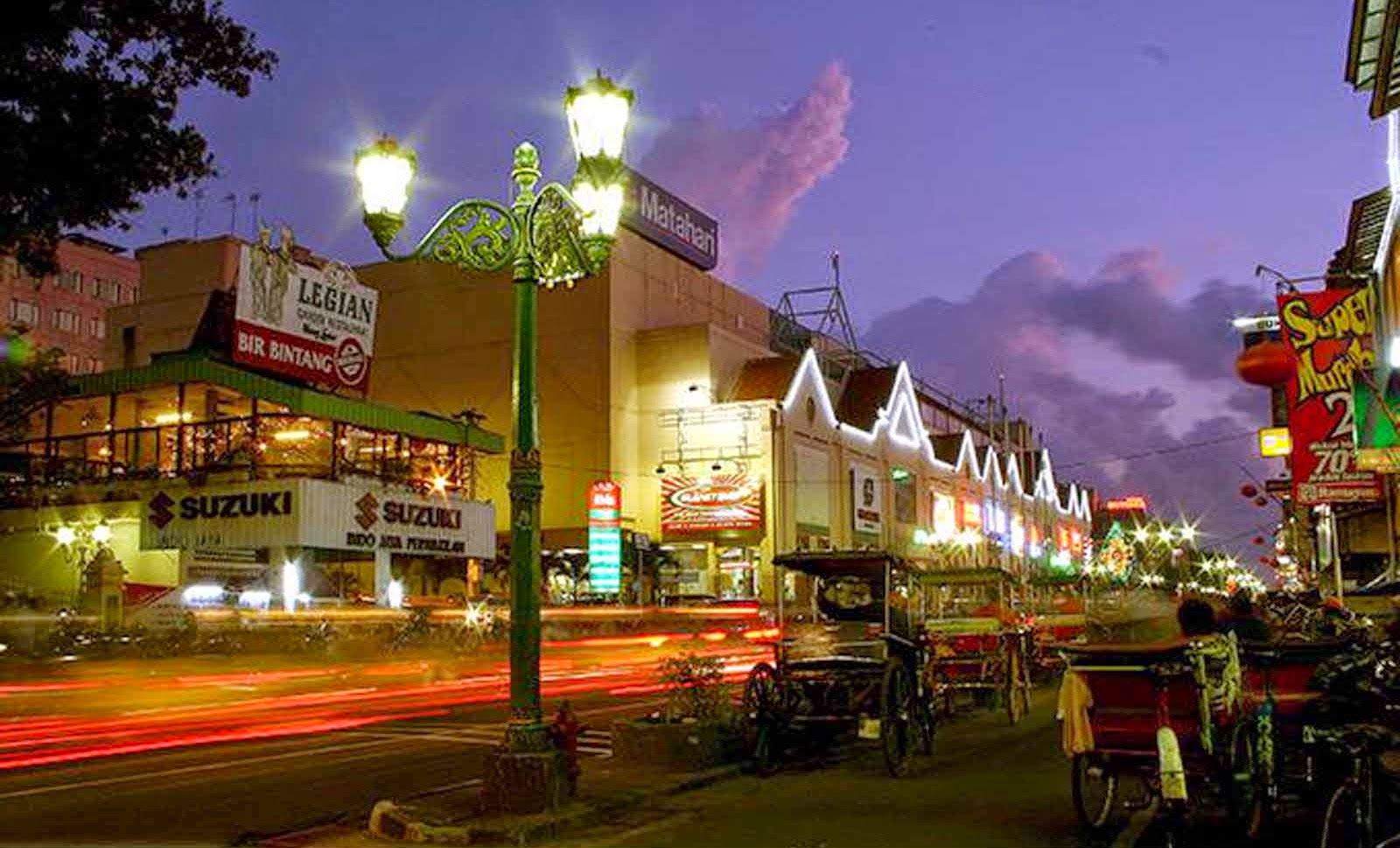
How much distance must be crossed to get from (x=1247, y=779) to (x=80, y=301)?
10236 centimetres

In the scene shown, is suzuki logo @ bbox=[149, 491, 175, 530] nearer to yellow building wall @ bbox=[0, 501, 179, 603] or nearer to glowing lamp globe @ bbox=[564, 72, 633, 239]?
yellow building wall @ bbox=[0, 501, 179, 603]

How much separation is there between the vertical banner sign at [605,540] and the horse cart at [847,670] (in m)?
33.5

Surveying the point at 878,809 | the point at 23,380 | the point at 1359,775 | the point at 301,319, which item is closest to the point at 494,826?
the point at 878,809

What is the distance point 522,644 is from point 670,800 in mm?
2358

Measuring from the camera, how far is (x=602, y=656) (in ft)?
118

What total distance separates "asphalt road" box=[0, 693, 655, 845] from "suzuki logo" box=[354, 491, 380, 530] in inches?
771

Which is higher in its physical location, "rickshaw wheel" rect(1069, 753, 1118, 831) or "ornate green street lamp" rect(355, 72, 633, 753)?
"ornate green street lamp" rect(355, 72, 633, 753)

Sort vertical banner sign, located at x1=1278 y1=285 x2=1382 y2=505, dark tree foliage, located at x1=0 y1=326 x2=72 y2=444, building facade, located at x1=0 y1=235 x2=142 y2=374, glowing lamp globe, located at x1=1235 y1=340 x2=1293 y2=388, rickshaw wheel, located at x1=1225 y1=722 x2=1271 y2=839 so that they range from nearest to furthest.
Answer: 1. rickshaw wheel, located at x1=1225 y1=722 x2=1271 y2=839
2. vertical banner sign, located at x1=1278 y1=285 x2=1382 y2=505
3. glowing lamp globe, located at x1=1235 y1=340 x2=1293 y2=388
4. dark tree foliage, located at x1=0 y1=326 x2=72 y2=444
5. building facade, located at x1=0 y1=235 x2=142 y2=374

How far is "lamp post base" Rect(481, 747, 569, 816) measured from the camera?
10.8 metres

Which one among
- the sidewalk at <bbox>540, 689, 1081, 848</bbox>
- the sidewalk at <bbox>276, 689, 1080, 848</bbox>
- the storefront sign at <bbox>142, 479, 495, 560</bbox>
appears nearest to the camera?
the sidewalk at <bbox>540, 689, 1081, 848</bbox>

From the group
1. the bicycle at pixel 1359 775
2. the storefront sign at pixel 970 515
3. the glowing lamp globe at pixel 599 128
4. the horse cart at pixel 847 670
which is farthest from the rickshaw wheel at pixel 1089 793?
the storefront sign at pixel 970 515

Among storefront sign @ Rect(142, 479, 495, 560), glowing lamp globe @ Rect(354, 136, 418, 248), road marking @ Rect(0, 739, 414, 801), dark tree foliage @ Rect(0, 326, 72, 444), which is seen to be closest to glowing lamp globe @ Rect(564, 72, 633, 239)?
glowing lamp globe @ Rect(354, 136, 418, 248)

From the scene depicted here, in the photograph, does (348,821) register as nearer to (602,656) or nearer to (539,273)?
(539,273)

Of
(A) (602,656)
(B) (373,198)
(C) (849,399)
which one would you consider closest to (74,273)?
(C) (849,399)
